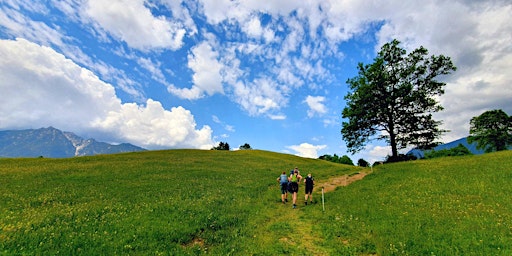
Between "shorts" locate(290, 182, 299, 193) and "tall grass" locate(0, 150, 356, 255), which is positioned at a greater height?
"shorts" locate(290, 182, 299, 193)

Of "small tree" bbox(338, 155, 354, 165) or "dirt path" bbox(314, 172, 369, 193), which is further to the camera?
"small tree" bbox(338, 155, 354, 165)

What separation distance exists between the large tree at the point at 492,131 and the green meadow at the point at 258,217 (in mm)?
52897

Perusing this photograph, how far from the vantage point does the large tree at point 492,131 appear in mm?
66375

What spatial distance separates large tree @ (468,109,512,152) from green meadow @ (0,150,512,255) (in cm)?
5290

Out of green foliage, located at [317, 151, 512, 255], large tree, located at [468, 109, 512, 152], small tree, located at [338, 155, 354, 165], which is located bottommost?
green foliage, located at [317, 151, 512, 255]

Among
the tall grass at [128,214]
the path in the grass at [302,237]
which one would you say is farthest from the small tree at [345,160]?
the path in the grass at [302,237]

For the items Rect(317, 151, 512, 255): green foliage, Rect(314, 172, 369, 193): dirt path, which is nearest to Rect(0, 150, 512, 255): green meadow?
Rect(317, 151, 512, 255): green foliage

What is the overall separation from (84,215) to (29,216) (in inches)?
118

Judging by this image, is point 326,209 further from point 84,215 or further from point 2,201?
point 2,201

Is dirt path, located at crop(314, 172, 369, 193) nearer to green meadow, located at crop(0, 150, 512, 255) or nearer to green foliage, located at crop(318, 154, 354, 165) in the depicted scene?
green meadow, located at crop(0, 150, 512, 255)

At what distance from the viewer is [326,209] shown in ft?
65.0

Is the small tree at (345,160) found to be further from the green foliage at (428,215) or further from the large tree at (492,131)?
the green foliage at (428,215)

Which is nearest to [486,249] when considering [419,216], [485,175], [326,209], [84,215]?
[419,216]

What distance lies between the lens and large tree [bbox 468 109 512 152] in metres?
66.4
